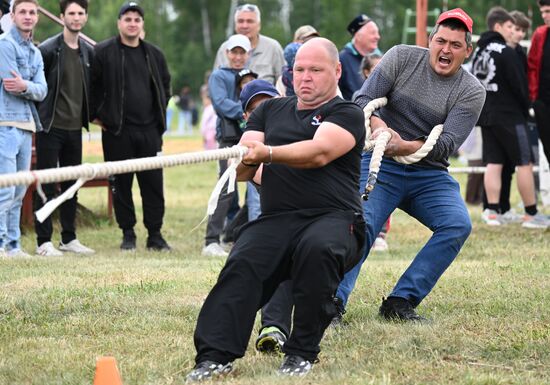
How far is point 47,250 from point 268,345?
→ 4.91 metres

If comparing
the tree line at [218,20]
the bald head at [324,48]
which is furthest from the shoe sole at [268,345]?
the tree line at [218,20]

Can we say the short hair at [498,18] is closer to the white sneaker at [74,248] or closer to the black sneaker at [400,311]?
the white sneaker at [74,248]

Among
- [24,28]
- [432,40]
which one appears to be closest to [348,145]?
[432,40]

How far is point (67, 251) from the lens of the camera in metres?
10.7

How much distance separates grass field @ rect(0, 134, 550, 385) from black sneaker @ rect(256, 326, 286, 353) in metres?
0.06

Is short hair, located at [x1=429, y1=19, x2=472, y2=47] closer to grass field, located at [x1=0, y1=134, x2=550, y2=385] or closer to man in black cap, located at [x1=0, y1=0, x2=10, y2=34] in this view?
grass field, located at [x1=0, y1=134, x2=550, y2=385]

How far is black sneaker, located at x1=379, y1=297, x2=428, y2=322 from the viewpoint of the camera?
22.0 ft

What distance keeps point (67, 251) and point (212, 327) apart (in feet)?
18.7

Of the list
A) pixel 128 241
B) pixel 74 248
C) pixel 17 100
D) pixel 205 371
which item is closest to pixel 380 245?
pixel 128 241

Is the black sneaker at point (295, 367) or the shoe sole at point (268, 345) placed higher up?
the black sneaker at point (295, 367)

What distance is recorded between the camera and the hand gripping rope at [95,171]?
450 cm

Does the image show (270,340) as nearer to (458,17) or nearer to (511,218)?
(458,17)

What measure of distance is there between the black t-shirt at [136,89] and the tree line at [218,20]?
54830 millimetres

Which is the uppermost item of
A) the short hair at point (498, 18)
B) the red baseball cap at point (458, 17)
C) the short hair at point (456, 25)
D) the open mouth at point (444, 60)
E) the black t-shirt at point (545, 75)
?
the red baseball cap at point (458, 17)
